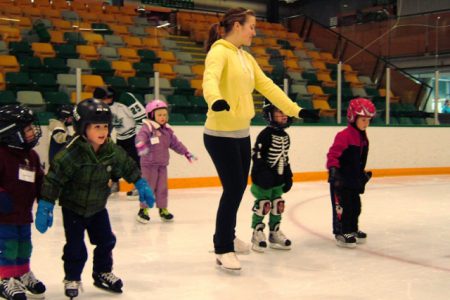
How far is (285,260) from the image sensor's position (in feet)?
11.2

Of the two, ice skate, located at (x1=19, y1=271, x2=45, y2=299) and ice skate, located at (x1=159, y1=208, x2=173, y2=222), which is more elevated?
ice skate, located at (x1=19, y1=271, x2=45, y2=299)

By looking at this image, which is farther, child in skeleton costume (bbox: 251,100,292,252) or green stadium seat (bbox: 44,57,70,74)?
green stadium seat (bbox: 44,57,70,74)

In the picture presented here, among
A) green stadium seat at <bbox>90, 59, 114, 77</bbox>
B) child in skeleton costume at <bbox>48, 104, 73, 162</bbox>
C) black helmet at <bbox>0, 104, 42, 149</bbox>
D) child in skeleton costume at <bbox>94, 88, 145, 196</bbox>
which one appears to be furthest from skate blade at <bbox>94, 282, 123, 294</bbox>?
green stadium seat at <bbox>90, 59, 114, 77</bbox>

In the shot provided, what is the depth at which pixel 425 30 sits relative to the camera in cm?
1217

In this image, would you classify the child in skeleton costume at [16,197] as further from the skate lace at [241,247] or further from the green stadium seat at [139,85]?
the green stadium seat at [139,85]

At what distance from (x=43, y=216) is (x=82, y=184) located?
8.9 inches

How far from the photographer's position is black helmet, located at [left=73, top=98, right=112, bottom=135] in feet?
8.21

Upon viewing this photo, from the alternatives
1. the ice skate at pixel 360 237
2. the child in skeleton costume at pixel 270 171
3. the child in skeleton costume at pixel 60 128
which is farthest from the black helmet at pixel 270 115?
the child in skeleton costume at pixel 60 128

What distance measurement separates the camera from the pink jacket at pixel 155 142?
484cm

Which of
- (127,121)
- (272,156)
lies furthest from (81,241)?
(127,121)

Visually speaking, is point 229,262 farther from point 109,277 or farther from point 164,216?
point 164,216

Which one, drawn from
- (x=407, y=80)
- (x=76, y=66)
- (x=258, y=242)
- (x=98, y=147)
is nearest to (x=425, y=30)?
(x=407, y=80)

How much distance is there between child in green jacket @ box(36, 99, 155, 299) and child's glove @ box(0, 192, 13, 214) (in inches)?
6.5

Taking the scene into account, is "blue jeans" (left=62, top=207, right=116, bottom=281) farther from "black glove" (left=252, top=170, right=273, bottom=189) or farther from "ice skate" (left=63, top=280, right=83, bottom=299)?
"black glove" (left=252, top=170, right=273, bottom=189)
